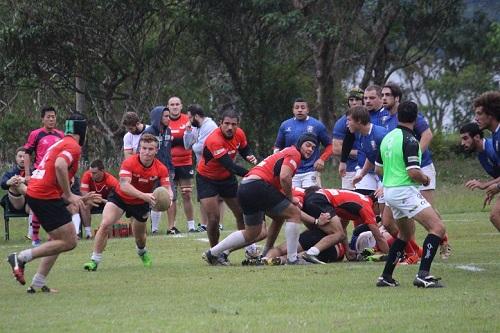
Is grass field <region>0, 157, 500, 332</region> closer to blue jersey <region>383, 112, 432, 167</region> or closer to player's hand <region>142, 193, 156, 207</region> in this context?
player's hand <region>142, 193, 156, 207</region>

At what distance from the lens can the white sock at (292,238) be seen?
14734 millimetres

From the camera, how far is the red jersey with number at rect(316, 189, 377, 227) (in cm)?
1545

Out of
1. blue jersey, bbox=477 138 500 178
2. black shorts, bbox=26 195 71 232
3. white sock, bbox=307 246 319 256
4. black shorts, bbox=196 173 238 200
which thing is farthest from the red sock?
blue jersey, bbox=477 138 500 178

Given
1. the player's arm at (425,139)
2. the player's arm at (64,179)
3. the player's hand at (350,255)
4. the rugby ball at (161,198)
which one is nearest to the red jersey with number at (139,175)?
the rugby ball at (161,198)

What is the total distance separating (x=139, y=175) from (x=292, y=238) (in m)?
2.07

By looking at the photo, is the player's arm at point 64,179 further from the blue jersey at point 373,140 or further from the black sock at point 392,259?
the blue jersey at point 373,140

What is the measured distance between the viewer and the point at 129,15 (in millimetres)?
34188

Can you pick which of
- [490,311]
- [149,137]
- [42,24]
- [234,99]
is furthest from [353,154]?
[234,99]

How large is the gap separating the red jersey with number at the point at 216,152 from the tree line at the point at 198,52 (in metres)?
17.3

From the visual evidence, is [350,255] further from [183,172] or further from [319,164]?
[183,172]

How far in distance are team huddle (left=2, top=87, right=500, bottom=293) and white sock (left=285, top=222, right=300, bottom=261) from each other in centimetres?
1

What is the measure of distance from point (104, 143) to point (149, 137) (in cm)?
2309

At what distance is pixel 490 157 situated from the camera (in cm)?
1342

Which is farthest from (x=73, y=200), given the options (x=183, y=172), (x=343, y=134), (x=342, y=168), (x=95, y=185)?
(x=183, y=172)
